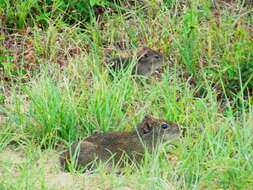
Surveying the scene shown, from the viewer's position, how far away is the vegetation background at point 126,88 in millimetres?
7258

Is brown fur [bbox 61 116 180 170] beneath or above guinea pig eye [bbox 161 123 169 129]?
beneath

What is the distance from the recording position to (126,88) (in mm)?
8578

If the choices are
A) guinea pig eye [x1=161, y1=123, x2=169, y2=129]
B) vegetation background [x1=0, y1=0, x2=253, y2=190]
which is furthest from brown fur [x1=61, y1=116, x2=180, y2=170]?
vegetation background [x1=0, y1=0, x2=253, y2=190]

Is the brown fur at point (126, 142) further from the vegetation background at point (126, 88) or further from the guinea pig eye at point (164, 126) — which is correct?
the vegetation background at point (126, 88)

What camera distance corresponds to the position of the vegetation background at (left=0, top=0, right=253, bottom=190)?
726 cm

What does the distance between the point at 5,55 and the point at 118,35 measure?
1292 millimetres

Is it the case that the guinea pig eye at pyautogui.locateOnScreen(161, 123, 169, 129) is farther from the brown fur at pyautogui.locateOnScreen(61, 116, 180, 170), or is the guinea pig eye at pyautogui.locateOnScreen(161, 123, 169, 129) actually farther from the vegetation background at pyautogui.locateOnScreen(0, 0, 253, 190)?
the vegetation background at pyautogui.locateOnScreen(0, 0, 253, 190)

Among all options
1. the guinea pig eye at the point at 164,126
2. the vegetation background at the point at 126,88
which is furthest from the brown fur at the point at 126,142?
the vegetation background at the point at 126,88

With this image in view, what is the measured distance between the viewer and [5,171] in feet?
24.5

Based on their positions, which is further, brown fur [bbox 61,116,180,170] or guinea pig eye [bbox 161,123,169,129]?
A: guinea pig eye [bbox 161,123,169,129]

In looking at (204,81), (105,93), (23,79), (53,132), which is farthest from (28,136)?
(204,81)

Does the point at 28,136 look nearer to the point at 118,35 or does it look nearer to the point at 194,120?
the point at 194,120

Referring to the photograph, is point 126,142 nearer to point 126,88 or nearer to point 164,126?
point 164,126

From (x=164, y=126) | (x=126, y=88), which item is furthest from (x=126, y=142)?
(x=126, y=88)
